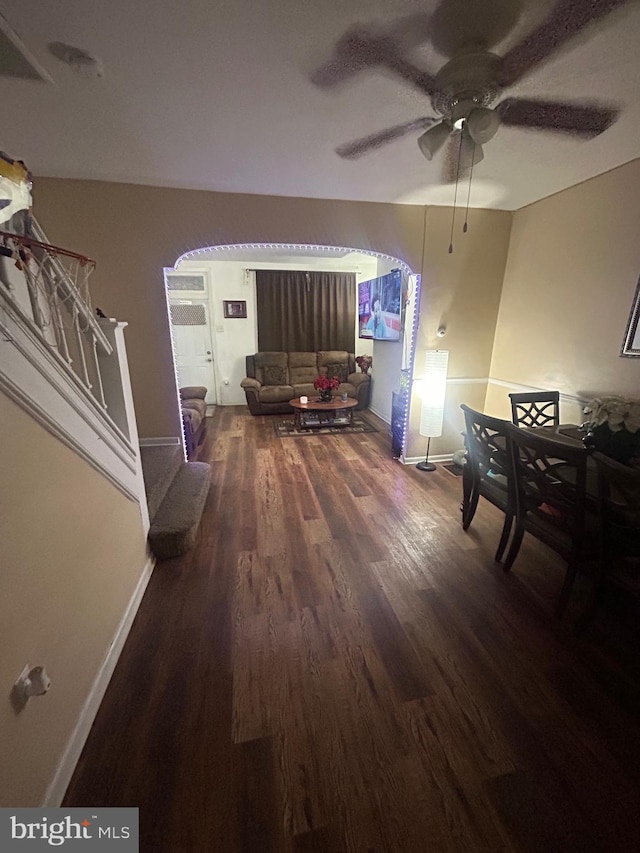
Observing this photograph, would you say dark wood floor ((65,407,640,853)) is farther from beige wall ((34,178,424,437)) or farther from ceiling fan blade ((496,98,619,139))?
ceiling fan blade ((496,98,619,139))

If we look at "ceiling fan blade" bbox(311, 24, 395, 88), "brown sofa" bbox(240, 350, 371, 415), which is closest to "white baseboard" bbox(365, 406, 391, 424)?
"brown sofa" bbox(240, 350, 371, 415)

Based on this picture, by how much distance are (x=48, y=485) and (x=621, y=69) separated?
2.86 metres

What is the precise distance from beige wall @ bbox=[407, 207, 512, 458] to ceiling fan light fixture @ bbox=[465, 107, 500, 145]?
1.78m

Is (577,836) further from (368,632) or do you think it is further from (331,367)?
(331,367)

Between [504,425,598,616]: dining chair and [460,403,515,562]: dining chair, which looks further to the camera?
[460,403,515,562]: dining chair

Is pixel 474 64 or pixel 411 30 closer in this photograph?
pixel 411 30

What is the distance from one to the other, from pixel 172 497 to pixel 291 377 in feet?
12.7

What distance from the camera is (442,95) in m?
1.49

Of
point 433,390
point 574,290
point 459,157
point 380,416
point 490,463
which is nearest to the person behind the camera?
point 459,157

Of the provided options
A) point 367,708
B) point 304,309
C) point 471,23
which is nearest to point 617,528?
point 367,708

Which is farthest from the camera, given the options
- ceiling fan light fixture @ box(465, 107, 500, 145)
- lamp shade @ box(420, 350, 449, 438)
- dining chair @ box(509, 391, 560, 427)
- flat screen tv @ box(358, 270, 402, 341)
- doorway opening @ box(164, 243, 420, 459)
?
doorway opening @ box(164, 243, 420, 459)

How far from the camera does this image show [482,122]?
1.39m

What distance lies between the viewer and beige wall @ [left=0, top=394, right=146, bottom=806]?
0.91 m

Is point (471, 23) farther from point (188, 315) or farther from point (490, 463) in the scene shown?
point (188, 315)
